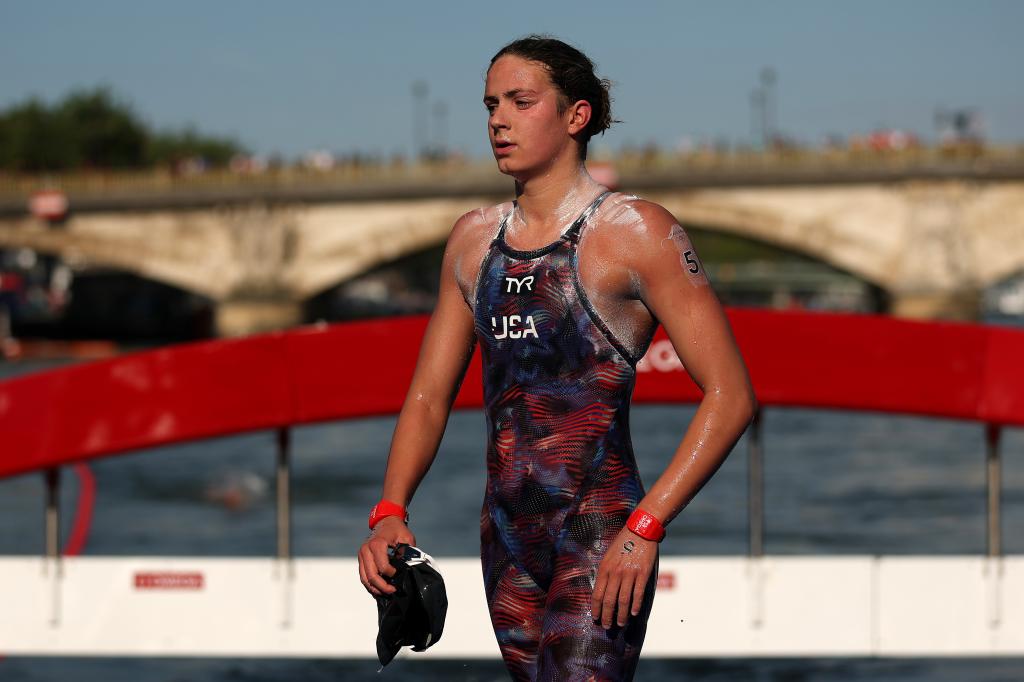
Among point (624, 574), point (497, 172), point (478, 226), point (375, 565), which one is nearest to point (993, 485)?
point (478, 226)

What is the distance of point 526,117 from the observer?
11.2 ft

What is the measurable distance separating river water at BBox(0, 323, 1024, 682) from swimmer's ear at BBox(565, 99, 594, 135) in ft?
21.2

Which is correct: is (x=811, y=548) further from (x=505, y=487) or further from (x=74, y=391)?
(x=505, y=487)

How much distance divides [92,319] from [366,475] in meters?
47.9

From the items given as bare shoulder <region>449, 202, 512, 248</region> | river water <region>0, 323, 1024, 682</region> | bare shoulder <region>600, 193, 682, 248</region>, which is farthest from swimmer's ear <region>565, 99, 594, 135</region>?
river water <region>0, 323, 1024, 682</region>

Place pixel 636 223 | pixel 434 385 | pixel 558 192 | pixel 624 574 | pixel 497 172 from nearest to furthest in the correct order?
pixel 624 574, pixel 636 223, pixel 558 192, pixel 434 385, pixel 497 172

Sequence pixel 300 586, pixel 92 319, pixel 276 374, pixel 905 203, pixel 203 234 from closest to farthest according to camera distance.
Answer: pixel 276 374, pixel 300 586, pixel 905 203, pixel 203 234, pixel 92 319

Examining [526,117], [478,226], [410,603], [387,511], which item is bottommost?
[410,603]

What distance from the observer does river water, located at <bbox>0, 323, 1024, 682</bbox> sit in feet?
40.1

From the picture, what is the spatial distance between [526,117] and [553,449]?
692 mm

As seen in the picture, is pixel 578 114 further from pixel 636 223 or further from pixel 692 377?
pixel 692 377

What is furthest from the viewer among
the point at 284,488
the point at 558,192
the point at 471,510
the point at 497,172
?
the point at 497,172

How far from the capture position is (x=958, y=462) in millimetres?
37500

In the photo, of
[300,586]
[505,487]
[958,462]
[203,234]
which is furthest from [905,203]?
[505,487]
